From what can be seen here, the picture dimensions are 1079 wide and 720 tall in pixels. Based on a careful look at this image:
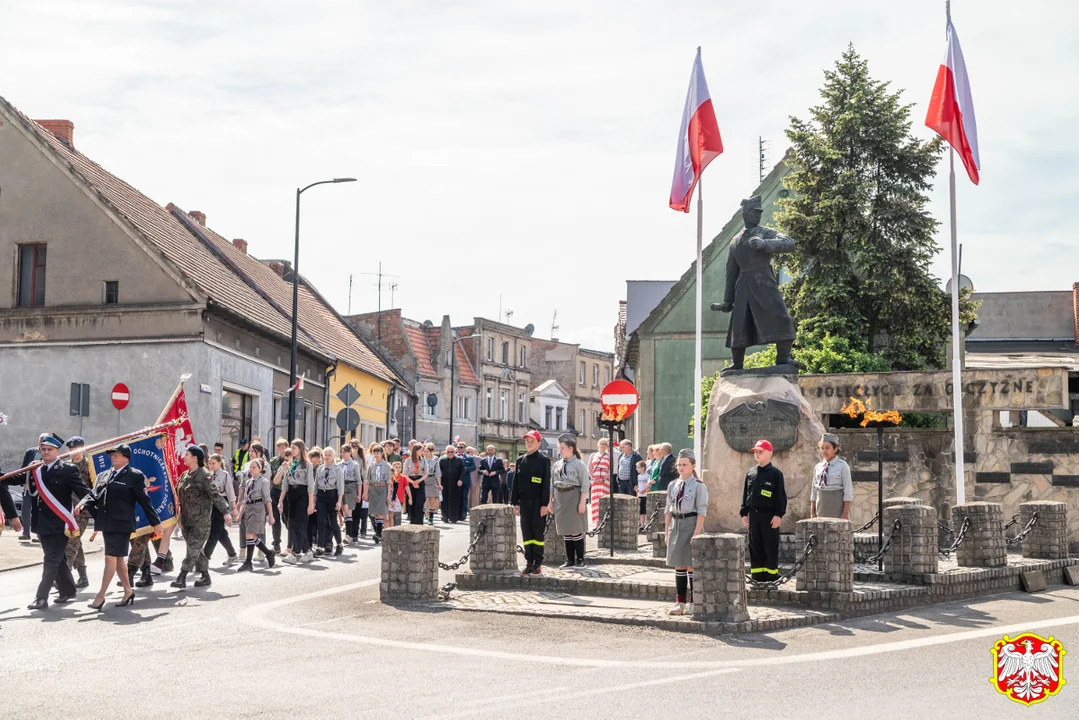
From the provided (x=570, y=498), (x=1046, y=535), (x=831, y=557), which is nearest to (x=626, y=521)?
(x=570, y=498)

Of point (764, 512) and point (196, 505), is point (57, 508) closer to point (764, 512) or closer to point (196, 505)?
point (196, 505)

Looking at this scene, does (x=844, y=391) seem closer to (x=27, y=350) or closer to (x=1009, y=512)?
(x=1009, y=512)

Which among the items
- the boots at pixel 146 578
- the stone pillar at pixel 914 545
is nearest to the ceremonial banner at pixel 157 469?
the boots at pixel 146 578

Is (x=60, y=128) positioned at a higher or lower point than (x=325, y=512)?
higher

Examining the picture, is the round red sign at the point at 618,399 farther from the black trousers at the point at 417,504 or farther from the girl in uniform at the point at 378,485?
the black trousers at the point at 417,504

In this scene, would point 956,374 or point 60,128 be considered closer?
point 956,374

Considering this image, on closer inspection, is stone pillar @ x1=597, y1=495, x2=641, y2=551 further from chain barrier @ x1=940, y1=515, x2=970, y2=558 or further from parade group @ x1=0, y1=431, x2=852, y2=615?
chain barrier @ x1=940, y1=515, x2=970, y2=558

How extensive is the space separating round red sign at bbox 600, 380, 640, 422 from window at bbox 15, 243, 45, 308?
56.8 feet

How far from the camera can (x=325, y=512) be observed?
2009cm

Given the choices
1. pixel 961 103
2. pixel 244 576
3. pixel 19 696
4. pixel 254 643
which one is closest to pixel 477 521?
pixel 244 576

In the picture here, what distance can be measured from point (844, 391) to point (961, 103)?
616 centimetres

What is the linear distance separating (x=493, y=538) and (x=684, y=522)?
3.36m

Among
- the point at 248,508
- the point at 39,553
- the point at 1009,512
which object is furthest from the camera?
the point at 1009,512

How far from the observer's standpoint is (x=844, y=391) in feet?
78.9
